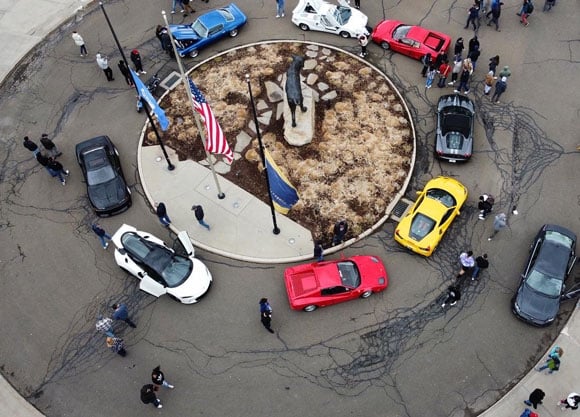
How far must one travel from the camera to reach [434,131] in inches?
803

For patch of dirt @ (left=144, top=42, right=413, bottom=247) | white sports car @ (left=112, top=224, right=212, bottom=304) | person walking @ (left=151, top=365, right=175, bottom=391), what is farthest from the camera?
patch of dirt @ (left=144, top=42, right=413, bottom=247)

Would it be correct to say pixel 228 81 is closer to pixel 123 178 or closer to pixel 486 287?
pixel 123 178

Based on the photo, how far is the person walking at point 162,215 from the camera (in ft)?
57.7

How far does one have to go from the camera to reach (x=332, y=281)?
53.0 ft

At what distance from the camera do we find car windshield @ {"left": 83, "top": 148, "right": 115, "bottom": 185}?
18.8 meters

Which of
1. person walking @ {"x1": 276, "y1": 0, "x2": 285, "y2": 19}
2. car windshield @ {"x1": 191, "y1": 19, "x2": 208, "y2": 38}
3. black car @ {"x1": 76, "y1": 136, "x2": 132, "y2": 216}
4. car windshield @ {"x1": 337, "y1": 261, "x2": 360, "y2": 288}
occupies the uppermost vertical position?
car windshield @ {"x1": 191, "y1": 19, "x2": 208, "y2": 38}

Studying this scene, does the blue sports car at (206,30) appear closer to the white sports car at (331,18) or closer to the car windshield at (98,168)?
the white sports car at (331,18)

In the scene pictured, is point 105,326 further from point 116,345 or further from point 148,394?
point 148,394

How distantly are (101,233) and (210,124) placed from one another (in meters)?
5.75

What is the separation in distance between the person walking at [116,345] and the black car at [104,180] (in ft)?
17.0

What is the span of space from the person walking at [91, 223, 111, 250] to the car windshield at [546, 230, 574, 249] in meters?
15.3

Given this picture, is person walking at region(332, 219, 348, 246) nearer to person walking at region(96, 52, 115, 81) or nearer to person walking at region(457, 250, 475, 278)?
person walking at region(457, 250, 475, 278)

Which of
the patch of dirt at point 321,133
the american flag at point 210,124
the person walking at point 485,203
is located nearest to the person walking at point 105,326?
the american flag at point 210,124

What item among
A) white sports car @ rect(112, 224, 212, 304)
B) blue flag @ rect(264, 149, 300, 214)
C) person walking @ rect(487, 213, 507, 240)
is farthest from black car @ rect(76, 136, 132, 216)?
person walking @ rect(487, 213, 507, 240)
